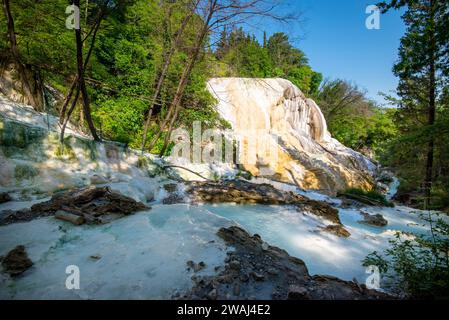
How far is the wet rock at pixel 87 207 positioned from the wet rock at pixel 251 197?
2401mm

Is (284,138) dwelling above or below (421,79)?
below

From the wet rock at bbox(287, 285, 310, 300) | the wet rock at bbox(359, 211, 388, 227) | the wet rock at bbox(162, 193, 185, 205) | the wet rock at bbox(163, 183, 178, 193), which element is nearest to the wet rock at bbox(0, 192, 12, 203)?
the wet rock at bbox(162, 193, 185, 205)

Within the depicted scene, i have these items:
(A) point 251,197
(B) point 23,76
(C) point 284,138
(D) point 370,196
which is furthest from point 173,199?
(C) point 284,138

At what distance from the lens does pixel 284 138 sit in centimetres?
1595

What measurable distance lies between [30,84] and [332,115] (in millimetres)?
27592

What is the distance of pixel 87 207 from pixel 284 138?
13779 millimetres

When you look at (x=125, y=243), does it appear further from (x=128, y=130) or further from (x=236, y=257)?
(x=128, y=130)

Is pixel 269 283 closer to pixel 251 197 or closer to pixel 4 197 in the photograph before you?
pixel 251 197

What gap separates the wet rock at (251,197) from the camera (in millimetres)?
6606

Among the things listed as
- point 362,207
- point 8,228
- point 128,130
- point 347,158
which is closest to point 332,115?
point 347,158

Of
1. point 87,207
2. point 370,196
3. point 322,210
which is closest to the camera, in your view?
point 87,207

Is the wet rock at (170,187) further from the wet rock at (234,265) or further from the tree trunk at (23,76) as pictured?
the tree trunk at (23,76)

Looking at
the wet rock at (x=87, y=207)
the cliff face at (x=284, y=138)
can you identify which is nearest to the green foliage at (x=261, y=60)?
the cliff face at (x=284, y=138)

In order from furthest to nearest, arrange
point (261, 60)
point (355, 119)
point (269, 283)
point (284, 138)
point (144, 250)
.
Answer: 1. point (355, 119)
2. point (261, 60)
3. point (284, 138)
4. point (144, 250)
5. point (269, 283)
